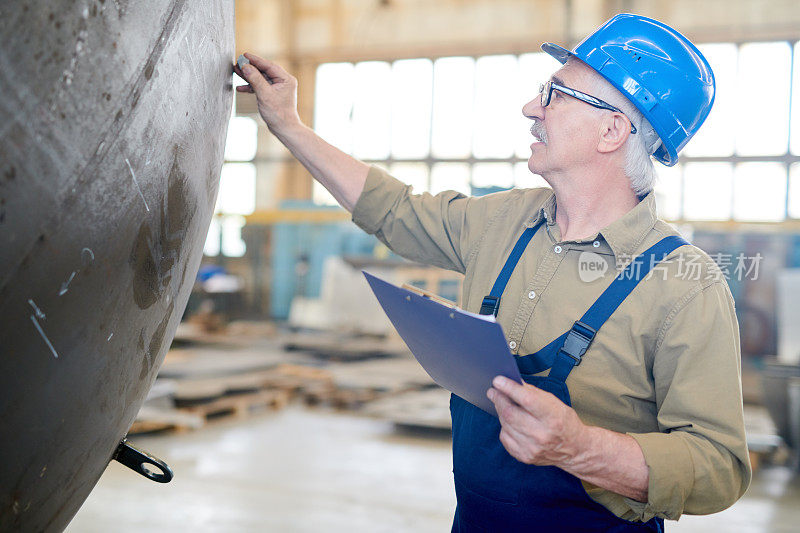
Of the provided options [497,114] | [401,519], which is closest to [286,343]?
[401,519]

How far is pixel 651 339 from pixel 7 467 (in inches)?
42.8

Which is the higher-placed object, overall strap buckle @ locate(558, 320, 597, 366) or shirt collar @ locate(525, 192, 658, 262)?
shirt collar @ locate(525, 192, 658, 262)

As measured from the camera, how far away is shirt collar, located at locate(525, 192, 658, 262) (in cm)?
149

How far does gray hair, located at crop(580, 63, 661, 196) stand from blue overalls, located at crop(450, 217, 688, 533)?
0.17m

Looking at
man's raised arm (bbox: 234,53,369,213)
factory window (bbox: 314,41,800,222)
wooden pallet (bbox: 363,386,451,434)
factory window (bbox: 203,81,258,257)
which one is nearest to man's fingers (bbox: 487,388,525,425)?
man's raised arm (bbox: 234,53,369,213)

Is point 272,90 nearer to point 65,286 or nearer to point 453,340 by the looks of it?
point 453,340

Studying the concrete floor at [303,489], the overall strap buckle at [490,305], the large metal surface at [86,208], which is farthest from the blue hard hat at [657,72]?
the concrete floor at [303,489]

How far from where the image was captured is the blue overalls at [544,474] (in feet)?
4.60

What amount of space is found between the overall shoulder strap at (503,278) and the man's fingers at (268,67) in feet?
2.23

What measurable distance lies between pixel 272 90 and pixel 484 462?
961 mm

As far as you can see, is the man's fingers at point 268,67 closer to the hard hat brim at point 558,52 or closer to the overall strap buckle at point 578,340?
the hard hat brim at point 558,52

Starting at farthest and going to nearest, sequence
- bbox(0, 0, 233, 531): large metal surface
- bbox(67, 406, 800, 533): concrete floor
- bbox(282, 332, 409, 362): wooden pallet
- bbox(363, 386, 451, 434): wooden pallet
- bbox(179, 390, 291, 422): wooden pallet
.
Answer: bbox(282, 332, 409, 362): wooden pallet, bbox(179, 390, 291, 422): wooden pallet, bbox(363, 386, 451, 434): wooden pallet, bbox(67, 406, 800, 533): concrete floor, bbox(0, 0, 233, 531): large metal surface

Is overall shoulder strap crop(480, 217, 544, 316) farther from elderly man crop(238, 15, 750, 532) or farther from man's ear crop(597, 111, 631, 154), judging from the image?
man's ear crop(597, 111, 631, 154)

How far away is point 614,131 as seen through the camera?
1.56 m
